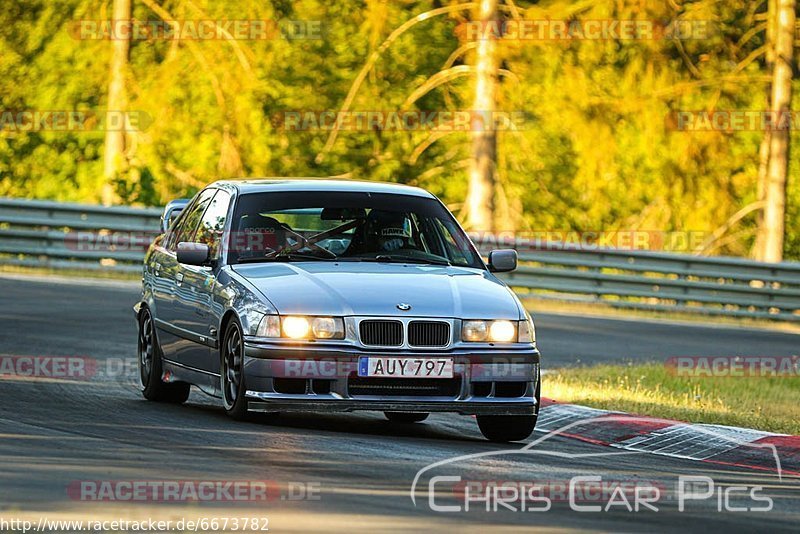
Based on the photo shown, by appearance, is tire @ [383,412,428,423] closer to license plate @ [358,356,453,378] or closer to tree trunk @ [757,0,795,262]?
license plate @ [358,356,453,378]

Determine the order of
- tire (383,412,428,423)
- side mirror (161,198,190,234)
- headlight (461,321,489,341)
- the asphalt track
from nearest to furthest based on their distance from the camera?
the asphalt track
headlight (461,321,489,341)
tire (383,412,428,423)
side mirror (161,198,190,234)

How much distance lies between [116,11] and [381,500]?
91.9 feet

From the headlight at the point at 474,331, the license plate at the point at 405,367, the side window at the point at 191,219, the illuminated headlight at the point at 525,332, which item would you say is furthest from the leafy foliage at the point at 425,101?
the license plate at the point at 405,367

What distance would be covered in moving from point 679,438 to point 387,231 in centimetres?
230

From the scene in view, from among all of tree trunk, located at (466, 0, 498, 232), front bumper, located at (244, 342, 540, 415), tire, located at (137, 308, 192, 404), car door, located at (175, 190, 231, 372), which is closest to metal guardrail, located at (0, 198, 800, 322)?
tree trunk, located at (466, 0, 498, 232)

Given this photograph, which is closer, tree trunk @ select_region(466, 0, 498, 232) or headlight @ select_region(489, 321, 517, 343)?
headlight @ select_region(489, 321, 517, 343)

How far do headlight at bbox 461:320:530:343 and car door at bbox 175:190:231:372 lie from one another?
1.62 meters

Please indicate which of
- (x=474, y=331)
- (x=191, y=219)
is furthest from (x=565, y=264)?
(x=474, y=331)

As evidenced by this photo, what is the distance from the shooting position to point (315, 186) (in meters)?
12.3

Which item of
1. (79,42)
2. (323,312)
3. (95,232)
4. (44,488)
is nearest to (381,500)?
(44,488)

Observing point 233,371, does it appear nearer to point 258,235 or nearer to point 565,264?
point 258,235

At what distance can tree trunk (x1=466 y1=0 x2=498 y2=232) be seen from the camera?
31.5 meters

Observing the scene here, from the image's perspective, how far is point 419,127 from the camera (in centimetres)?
3878

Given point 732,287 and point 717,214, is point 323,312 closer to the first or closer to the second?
point 732,287
